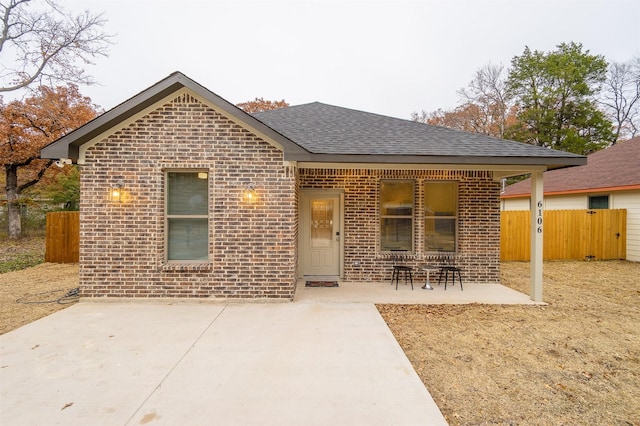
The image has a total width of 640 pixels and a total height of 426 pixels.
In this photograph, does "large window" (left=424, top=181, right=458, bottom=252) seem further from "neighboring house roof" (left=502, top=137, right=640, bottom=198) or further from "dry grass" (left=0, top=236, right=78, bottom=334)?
"neighboring house roof" (left=502, top=137, right=640, bottom=198)

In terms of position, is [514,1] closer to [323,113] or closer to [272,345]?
[323,113]

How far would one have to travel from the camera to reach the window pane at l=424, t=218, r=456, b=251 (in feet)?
25.3

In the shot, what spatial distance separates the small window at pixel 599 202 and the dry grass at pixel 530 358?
23.6 ft

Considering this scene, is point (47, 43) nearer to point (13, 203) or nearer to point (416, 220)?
point (13, 203)

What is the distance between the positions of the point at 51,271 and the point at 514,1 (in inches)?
976

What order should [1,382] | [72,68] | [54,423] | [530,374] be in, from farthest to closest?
[72,68] → [530,374] → [1,382] → [54,423]

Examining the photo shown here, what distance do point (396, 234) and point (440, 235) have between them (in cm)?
109

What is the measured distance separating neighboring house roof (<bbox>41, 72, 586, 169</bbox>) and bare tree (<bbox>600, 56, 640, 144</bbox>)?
2673cm

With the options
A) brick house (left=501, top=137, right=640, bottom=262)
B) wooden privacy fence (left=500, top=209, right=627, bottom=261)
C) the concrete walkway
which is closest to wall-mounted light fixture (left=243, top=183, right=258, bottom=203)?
the concrete walkway

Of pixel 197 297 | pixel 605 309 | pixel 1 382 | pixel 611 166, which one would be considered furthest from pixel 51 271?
pixel 611 166

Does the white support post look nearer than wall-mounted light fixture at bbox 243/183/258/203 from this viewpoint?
No

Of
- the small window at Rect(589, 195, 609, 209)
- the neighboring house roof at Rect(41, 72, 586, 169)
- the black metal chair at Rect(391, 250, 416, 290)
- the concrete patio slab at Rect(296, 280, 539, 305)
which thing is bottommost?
the concrete patio slab at Rect(296, 280, 539, 305)

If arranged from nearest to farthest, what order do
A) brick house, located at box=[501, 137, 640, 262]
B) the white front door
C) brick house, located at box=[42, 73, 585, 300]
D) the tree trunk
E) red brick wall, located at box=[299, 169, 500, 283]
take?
brick house, located at box=[42, 73, 585, 300]
red brick wall, located at box=[299, 169, 500, 283]
the white front door
brick house, located at box=[501, 137, 640, 262]
the tree trunk

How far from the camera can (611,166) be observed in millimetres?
13250
